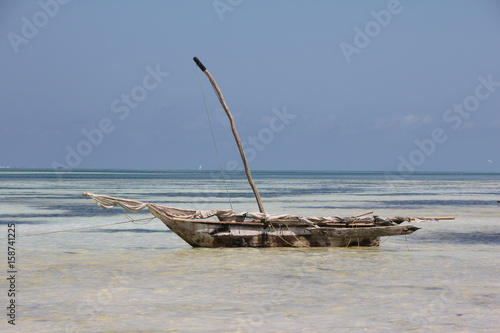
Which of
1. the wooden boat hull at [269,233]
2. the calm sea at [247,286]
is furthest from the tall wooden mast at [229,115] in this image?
the calm sea at [247,286]

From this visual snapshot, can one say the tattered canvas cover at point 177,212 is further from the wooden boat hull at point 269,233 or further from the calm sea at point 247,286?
the calm sea at point 247,286

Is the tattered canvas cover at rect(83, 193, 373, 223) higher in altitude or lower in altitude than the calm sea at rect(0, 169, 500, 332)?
higher

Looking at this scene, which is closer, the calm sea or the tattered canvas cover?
the calm sea

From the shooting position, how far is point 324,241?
18984 millimetres

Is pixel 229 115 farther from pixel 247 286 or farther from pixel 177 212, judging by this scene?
pixel 247 286

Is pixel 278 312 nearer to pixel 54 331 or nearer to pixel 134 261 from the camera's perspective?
pixel 54 331

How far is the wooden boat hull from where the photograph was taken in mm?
18578

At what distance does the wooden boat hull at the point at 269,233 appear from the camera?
1858 cm

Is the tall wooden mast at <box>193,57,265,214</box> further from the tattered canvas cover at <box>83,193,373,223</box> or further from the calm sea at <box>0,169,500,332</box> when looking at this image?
the calm sea at <box>0,169,500,332</box>

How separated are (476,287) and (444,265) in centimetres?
311

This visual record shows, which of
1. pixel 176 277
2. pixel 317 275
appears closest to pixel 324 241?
pixel 317 275

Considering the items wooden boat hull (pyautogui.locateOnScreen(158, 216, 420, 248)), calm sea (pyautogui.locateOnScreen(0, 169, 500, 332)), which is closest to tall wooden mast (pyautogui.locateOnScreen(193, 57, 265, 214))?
wooden boat hull (pyautogui.locateOnScreen(158, 216, 420, 248))

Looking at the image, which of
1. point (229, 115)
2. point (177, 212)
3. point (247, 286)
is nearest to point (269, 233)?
point (177, 212)

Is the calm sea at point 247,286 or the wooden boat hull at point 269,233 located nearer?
the calm sea at point 247,286
